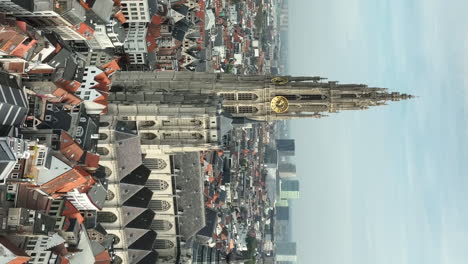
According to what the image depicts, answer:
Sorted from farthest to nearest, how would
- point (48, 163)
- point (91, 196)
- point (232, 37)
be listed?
point (232, 37)
point (91, 196)
point (48, 163)

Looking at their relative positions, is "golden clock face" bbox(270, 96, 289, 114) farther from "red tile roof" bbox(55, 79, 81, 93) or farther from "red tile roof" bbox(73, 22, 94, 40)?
"red tile roof" bbox(55, 79, 81, 93)

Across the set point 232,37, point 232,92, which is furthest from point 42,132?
point 232,37

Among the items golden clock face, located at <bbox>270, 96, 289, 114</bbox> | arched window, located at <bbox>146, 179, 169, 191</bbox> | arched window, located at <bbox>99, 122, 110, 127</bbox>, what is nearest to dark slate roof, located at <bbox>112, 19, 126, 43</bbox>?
arched window, located at <bbox>99, 122, 110, 127</bbox>

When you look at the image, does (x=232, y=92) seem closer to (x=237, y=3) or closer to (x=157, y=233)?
(x=157, y=233)

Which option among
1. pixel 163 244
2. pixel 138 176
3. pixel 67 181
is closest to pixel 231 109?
pixel 138 176

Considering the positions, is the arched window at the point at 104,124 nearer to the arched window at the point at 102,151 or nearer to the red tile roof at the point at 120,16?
the arched window at the point at 102,151

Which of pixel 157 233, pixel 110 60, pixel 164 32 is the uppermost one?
pixel 164 32

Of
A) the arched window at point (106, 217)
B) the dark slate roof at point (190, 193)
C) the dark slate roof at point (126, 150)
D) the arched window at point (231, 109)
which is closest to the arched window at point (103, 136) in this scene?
the dark slate roof at point (126, 150)
